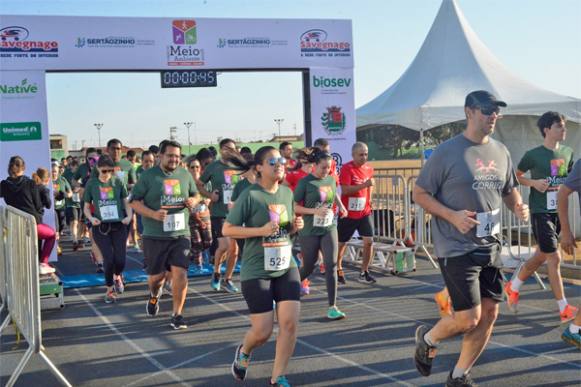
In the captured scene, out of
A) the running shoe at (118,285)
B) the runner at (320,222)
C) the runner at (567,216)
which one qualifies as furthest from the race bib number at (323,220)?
the running shoe at (118,285)

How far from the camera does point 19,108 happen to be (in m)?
11.5

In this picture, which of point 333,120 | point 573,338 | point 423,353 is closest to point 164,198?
point 423,353

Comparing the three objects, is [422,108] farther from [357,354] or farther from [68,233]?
[68,233]

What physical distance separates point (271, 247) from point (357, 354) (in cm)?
162

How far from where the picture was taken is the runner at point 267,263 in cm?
444

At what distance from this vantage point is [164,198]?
6.88 m

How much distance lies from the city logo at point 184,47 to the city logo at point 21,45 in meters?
2.03

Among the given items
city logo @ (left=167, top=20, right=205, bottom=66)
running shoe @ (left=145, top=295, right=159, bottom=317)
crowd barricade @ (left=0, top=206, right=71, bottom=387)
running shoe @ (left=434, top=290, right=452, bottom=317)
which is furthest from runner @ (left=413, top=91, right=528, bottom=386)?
city logo @ (left=167, top=20, right=205, bottom=66)

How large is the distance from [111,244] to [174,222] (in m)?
1.85

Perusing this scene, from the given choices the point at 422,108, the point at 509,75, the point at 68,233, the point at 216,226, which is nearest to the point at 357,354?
the point at 216,226

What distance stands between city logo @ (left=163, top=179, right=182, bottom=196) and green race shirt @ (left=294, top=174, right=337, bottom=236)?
1.27 m

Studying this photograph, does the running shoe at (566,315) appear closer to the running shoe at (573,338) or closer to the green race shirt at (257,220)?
the running shoe at (573,338)

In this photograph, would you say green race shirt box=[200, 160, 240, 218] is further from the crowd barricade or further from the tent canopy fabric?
the tent canopy fabric

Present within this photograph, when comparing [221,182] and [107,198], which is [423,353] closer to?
[221,182]
